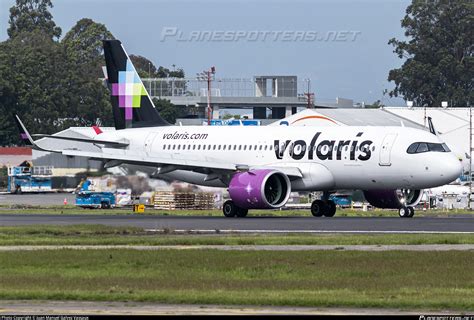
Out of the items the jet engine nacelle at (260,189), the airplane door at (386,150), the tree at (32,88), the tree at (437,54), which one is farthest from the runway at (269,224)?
the tree at (437,54)

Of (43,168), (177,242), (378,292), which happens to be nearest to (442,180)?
(177,242)

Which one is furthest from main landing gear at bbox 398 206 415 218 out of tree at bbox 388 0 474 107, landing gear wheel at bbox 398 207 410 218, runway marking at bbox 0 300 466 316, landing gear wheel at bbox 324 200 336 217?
tree at bbox 388 0 474 107

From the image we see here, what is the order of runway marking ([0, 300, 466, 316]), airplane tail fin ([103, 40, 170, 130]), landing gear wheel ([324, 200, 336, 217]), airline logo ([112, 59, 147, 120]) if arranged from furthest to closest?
airline logo ([112, 59, 147, 120]), airplane tail fin ([103, 40, 170, 130]), landing gear wheel ([324, 200, 336, 217]), runway marking ([0, 300, 466, 316])

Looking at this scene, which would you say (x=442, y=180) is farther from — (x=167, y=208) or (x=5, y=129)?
(x=5, y=129)

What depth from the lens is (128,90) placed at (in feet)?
200

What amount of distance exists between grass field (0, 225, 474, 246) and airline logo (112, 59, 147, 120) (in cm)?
1973

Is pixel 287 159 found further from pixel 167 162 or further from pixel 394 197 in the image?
pixel 167 162

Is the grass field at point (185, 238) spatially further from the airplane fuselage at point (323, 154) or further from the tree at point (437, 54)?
the tree at point (437, 54)

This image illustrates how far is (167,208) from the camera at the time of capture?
69188mm

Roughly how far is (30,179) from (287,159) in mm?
55799

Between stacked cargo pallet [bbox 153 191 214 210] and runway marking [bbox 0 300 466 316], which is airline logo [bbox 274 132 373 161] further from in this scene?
runway marking [bbox 0 300 466 316]

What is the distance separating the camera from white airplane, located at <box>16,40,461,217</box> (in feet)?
166

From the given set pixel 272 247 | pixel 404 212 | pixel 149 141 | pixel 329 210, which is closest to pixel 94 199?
pixel 149 141

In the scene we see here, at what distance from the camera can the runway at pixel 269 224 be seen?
4216 cm
